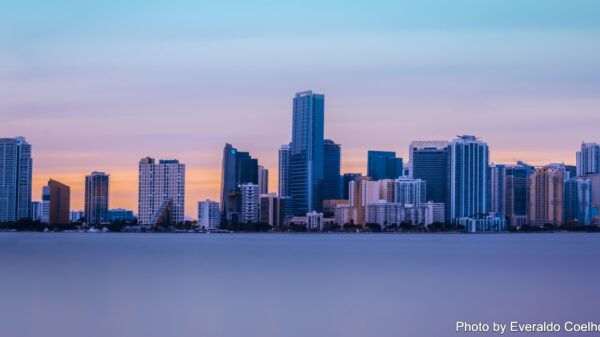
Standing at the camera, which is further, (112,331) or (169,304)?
(169,304)

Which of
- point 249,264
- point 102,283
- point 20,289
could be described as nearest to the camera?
point 20,289

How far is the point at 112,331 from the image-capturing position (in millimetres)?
31109

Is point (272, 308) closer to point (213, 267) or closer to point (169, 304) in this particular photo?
point (169, 304)

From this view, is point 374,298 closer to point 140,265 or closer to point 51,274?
point 51,274

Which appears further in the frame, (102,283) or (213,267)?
(213,267)

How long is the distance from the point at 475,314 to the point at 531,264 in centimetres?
3521

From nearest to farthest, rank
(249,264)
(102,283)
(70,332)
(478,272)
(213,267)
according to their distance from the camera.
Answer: (70,332), (102,283), (478,272), (213,267), (249,264)

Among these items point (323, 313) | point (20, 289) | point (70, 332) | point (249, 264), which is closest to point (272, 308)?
point (323, 313)

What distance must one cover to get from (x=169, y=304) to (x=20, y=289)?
31.0 feet

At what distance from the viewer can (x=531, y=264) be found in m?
68.8

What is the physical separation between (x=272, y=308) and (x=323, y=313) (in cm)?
235

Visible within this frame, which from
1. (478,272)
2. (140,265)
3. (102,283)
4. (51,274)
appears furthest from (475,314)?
(140,265)

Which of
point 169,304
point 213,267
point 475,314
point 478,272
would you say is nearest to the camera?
point 475,314

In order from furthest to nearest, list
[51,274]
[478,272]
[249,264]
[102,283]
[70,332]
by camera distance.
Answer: [249,264], [478,272], [51,274], [102,283], [70,332]
